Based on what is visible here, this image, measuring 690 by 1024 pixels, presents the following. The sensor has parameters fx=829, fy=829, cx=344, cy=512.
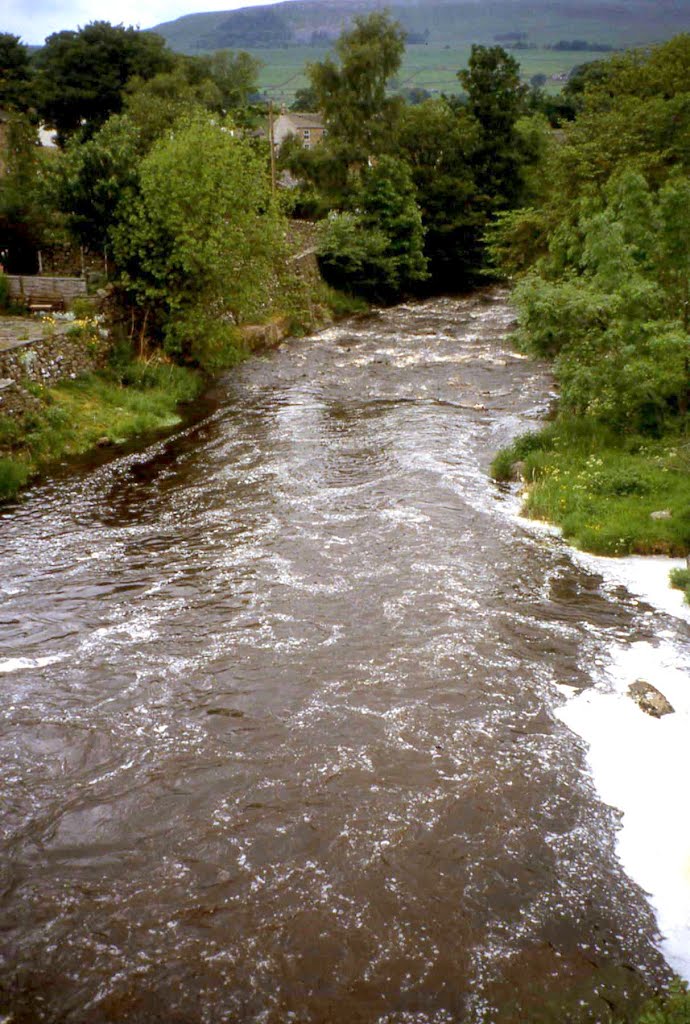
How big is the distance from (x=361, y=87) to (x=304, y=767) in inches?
1997

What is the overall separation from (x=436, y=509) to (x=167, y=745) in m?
9.49

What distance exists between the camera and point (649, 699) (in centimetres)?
1098

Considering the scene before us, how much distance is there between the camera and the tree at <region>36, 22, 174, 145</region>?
192 feet

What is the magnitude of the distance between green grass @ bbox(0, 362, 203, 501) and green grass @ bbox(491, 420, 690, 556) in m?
10.9

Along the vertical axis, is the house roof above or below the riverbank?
above

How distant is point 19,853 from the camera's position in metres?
8.47

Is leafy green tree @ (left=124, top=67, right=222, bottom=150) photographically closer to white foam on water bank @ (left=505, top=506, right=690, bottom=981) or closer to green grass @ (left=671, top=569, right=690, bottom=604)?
green grass @ (left=671, top=569, right=690, bottom=604)

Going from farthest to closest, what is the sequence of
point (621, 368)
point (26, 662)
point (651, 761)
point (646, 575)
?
1. point (621, 368)
2. point (646, 575)
3. point (26, 662)
4. point (651, 761)

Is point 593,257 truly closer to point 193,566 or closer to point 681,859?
point 193,566

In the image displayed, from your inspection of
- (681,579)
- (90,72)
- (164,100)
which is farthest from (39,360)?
(90,72)

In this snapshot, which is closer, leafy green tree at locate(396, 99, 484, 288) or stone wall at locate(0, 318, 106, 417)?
stone wall at locate(0, 318, 106, 417)

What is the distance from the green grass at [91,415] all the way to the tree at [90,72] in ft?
128

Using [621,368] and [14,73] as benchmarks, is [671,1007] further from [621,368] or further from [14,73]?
[14,73]

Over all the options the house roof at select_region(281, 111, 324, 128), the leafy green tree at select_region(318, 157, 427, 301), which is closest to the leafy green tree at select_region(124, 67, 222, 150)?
the leafy green tree at select_region(318, 157, 427, 301)
